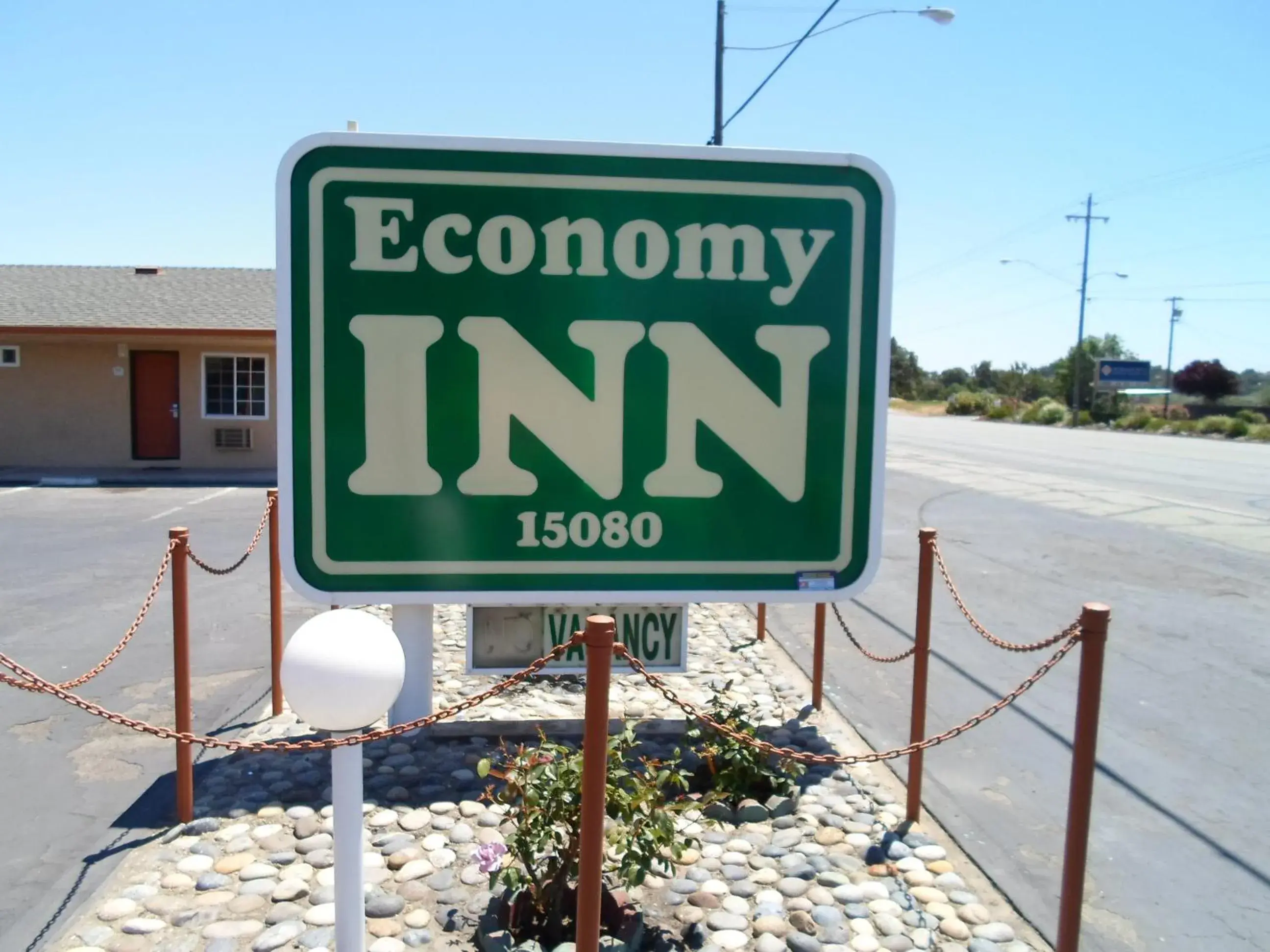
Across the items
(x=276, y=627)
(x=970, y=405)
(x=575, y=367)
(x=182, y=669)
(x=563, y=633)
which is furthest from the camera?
(x=970, y=405)

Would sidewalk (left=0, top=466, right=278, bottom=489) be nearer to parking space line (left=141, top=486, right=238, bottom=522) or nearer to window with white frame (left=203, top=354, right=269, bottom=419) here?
parking space line (left=141, top=486, right=238, bottom=522)

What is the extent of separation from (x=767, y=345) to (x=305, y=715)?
1.61m

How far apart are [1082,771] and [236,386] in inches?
777

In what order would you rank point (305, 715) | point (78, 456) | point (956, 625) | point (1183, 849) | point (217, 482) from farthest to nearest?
point (78, 456), point (217, 482), point (956, 625), point (1183, 849), point (305, 715)

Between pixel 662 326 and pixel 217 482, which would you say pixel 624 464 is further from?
pixel 217 482

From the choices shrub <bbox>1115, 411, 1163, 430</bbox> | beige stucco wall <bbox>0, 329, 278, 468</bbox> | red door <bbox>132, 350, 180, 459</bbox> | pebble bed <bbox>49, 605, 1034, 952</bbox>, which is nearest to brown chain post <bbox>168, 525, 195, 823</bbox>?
pebble bed <bbox>49, 605, 1034, 952</bbox>

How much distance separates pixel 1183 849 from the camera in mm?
4312

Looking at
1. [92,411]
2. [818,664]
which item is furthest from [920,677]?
[92,411]

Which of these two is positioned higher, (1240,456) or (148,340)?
(148,340)

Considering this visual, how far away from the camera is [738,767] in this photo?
4.52m

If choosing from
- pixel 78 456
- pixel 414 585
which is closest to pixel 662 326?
pixel 414 585

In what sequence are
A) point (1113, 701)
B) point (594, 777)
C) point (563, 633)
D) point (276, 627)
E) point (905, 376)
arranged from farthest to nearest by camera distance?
point (905, 376) → point (1113, 701) → point (276, 627) → point (563, 633) → point (594, 777)

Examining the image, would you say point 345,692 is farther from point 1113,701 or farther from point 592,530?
point 1113,701

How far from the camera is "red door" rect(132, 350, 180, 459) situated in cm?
1997
